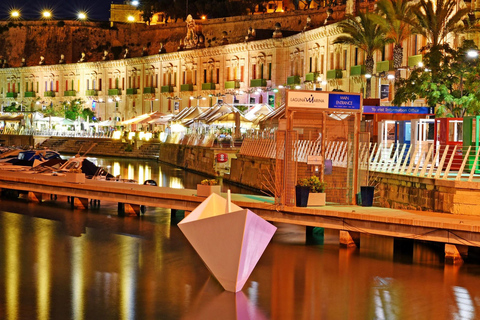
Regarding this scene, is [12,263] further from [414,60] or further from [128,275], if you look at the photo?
[414,60]

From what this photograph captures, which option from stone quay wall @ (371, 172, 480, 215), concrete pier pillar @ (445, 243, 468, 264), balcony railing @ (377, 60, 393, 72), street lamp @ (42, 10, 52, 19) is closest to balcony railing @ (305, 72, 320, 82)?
balcony railing @ (377, 60, 393, 72)

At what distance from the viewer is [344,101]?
2095cm

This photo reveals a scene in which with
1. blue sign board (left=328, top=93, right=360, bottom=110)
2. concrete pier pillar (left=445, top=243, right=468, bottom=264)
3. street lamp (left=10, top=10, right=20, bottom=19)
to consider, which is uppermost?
street lamp (left=10, top=10, right=20, bottom=19)

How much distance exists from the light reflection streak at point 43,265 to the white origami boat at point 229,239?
2809mm

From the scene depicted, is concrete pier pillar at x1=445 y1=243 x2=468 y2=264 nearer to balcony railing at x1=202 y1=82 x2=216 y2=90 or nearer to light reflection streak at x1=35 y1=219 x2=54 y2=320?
light reflection streak at x1=35 y1=219 x2=54 y2=320

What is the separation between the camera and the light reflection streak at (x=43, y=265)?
15344 mm

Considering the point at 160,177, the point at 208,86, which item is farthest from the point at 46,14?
the point at 160,177

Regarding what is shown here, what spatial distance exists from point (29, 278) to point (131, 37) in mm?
117941

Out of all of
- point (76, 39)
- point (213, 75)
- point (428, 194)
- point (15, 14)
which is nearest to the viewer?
point (428, 194)

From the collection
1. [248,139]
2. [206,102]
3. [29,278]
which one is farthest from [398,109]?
[206,102]

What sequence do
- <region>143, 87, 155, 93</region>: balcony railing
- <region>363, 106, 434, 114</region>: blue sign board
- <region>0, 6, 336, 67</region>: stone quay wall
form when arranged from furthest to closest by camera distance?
1. <region>0, 6, 336, 67</region>: stone quay wall
2. <region>143, 87, 155, 93</region>: balcony railing
3. <region>363, 106, 434, 114</region>: blue sign board

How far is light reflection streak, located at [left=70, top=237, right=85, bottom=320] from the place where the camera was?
50.0 feet

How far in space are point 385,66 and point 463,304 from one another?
37.7m

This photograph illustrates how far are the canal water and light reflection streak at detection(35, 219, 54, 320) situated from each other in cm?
2
